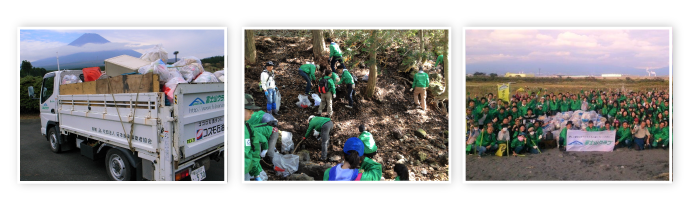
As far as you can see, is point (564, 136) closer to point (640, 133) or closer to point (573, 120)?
point (573, 120)

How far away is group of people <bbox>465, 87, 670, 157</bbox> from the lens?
4375 mm

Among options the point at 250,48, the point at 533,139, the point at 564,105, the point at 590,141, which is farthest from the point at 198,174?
the point at 590,141

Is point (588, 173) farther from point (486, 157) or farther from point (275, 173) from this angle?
point (275, 173)

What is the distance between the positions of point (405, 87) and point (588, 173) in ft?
9.02

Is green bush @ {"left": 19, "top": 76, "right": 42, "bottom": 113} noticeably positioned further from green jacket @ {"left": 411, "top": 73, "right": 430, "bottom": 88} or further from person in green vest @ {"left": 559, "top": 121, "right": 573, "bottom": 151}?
person in green vest @ {"left": 559, "top": 121, "right": 573, "bottom": 151}

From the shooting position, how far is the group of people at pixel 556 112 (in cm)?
438

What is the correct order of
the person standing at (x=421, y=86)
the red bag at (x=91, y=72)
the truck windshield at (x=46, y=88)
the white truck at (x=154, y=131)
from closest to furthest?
the white truck at (x=154, y=131), the person standing at (x=421, y=86), the red bag at (x=91, y=72), the truck windshield at (x=46, y=88)

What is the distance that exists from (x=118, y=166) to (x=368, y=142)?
340cm

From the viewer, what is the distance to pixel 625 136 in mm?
4523

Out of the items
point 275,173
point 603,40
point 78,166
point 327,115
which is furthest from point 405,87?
point 78,166

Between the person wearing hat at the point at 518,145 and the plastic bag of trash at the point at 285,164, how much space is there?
2982 mm

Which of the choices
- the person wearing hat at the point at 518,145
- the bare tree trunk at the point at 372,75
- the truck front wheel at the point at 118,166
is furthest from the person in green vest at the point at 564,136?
the truck front wheel at the point at 118,166

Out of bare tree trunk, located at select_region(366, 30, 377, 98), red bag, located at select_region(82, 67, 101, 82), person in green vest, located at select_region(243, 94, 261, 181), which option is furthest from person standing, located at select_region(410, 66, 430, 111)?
red bag, located at select_region(82, 67, 101, 82)

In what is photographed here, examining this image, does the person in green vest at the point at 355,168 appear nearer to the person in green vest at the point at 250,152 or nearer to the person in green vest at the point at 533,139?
the person in green vest at the point at 250,152
